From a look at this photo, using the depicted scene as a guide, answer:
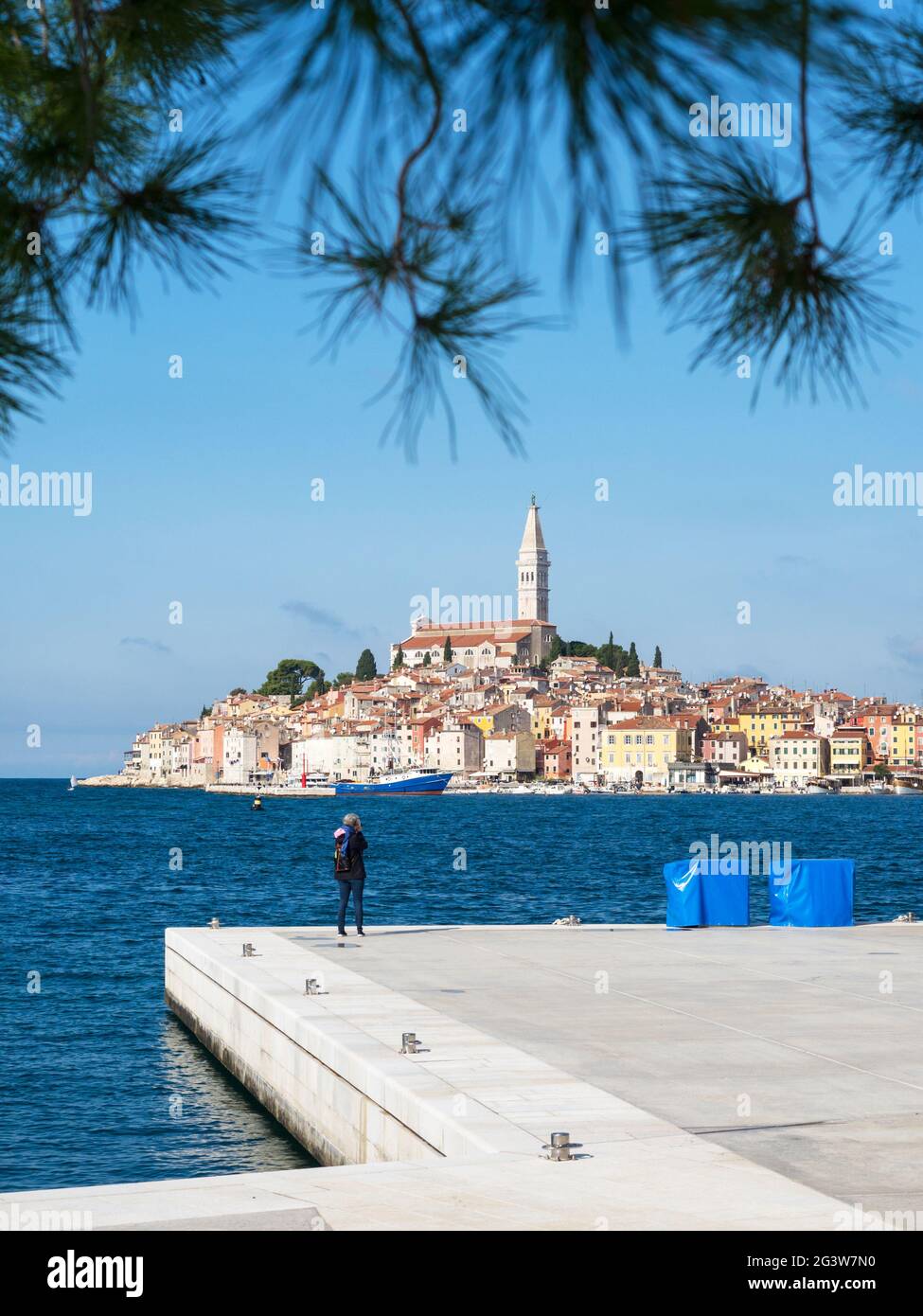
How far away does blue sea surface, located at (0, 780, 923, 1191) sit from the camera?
15.3 m

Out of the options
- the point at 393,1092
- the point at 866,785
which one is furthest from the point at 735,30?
the point at 866,785

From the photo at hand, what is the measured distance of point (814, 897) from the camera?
21.7m

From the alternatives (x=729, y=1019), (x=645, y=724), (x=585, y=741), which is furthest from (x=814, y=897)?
(x=585, y=741)

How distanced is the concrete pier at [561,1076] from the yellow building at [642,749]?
170 meters

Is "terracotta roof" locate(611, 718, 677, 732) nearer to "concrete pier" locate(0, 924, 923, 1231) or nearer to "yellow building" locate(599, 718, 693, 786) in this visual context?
"yellow building" locate(599, 718, 693, 786)

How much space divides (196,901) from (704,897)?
27000 millimetres

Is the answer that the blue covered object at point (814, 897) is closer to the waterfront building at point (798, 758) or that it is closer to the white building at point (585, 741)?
the white building at point (585, 741)

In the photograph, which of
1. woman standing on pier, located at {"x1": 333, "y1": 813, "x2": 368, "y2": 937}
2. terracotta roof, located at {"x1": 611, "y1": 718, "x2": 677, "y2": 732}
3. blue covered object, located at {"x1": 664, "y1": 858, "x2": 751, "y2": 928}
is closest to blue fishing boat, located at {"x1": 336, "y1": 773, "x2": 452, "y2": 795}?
terracotta roof, located at {"x1": 611, "y1": 718, "x2": 677, "y2": 732}

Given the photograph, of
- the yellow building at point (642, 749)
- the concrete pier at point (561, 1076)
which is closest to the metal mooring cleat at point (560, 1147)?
the concrete pier at point (561, 1076)

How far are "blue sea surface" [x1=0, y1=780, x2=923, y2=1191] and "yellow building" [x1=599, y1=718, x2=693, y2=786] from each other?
53.9 m

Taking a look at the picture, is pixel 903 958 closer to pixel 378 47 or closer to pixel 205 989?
pixel 205 989
